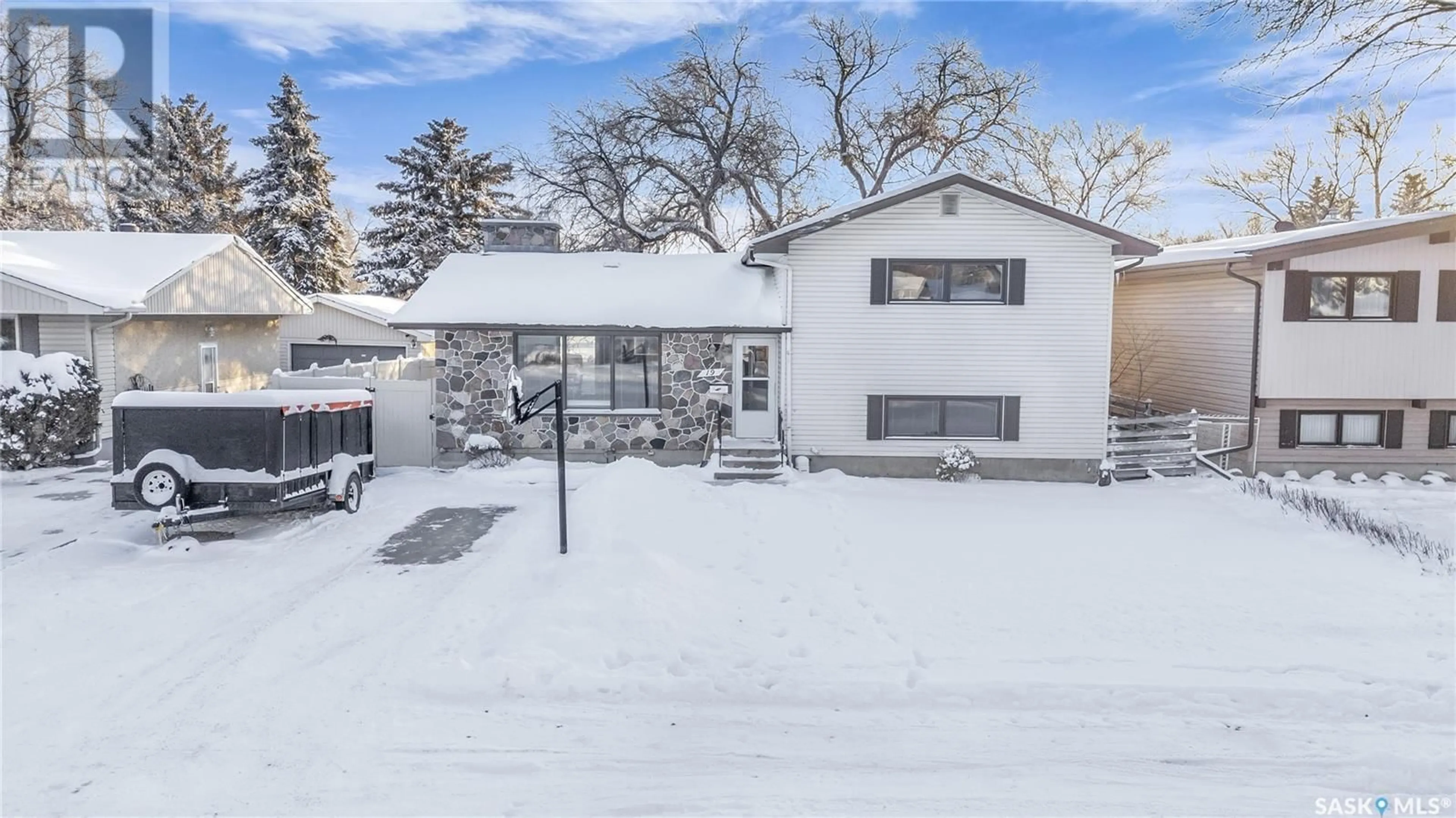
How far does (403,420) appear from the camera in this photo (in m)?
14.2

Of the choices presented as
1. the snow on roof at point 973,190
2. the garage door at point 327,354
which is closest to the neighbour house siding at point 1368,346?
the snow on roof at point 973,190

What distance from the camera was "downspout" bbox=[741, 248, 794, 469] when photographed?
13828 mm

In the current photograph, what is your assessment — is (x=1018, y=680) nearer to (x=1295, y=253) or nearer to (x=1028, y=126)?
(x=1295, y=253)

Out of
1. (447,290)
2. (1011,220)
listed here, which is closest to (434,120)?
(447,290)

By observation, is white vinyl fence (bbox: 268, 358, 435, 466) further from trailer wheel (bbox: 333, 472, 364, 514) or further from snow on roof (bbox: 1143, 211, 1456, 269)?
snow on roof (bbox: 1143, 211, 1456, 269)

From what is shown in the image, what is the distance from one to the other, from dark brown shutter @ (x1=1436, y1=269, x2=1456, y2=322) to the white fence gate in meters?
18.0

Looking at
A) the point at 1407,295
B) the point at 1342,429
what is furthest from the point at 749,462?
the point at 1407,295

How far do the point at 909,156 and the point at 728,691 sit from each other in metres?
25.7

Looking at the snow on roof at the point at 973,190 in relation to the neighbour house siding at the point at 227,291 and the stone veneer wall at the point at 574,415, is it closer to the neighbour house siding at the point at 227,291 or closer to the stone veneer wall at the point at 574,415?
the stone veneer wall at the point at 574,415

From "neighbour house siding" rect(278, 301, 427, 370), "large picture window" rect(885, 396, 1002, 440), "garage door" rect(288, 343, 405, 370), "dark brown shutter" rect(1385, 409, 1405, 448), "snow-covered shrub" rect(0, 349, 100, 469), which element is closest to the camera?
"snow-covered shrub" rect(0, 349, 100, 469)

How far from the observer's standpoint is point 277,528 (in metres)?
9.45

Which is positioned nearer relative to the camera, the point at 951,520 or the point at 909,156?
the point at 951,520

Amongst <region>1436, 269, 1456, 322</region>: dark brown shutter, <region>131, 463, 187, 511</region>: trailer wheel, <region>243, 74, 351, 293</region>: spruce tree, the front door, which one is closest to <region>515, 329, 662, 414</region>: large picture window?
the front door

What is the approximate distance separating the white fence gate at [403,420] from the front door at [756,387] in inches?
211
